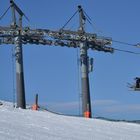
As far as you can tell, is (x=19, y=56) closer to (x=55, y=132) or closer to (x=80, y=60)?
(x=80, y=60)

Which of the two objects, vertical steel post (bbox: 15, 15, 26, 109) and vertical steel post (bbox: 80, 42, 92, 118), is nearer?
vertical steel post (bbox: 15, 15, 26, 109)

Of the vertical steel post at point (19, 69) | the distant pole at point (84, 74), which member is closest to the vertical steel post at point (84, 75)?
the distant pole at point (84, 74)

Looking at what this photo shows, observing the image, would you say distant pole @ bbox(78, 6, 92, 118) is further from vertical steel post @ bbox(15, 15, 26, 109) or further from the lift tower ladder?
vertical steel post @ bbox(15, 15, 26, 109)

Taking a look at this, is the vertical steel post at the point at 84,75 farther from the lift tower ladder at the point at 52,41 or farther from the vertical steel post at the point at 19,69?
the vertical steel post at the point at 19,69

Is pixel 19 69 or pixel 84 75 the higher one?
pixel 19 69

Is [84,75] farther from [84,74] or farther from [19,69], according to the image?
[19,69]

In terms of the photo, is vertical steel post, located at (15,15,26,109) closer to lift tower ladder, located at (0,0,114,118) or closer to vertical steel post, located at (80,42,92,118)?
lift tower ladder, located at (0,0,114,118)

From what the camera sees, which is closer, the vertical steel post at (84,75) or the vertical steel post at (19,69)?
the vertical steel post at (19,69)

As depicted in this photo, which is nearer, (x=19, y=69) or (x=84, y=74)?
(x=19, y=69)

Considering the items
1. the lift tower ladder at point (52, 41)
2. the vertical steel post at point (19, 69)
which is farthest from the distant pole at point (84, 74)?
the vertical steel post at point (19, 69)

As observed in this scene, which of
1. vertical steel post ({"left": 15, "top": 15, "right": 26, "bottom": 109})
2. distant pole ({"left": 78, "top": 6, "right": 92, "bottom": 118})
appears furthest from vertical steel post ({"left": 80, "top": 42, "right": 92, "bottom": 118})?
vertical steel post ({"left": 15, "top": 15, "right": 26, "bottom": 109})

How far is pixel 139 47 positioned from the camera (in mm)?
53188

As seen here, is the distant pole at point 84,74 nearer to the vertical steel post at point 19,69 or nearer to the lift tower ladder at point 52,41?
the lift tower ladder at point 52,41

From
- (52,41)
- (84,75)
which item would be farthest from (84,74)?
(52,41)
